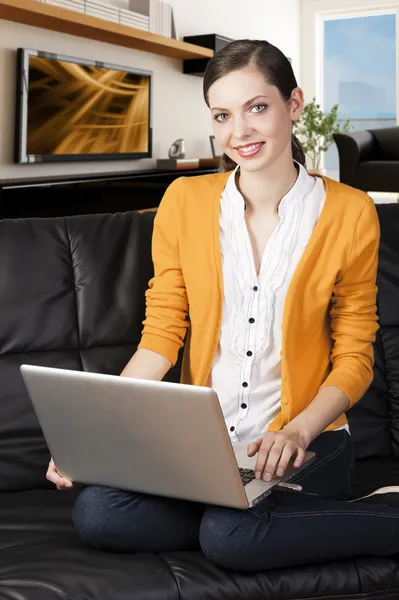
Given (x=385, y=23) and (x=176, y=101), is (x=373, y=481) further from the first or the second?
(x=385, y=23)

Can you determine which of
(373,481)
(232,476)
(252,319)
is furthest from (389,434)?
(232,476)

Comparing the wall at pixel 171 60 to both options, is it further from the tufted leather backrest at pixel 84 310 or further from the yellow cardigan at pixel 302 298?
the yellow cardigan at pixel 302 298

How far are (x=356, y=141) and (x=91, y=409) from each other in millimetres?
6053

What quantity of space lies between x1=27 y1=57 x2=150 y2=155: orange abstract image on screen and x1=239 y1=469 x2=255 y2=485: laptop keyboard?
3844 millimetres

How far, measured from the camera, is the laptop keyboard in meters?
1.34

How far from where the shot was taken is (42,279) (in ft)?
6.01

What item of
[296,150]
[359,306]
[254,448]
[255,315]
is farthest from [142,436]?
[296,150]

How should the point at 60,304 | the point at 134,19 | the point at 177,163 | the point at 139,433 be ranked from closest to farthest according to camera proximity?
the point at 139,433 → the point at 60,304 → the point at 134,19 → the point at 177,163

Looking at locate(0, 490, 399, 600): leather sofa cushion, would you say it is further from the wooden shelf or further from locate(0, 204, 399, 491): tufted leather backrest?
the wooden shelf

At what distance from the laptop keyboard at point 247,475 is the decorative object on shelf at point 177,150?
17.4ft

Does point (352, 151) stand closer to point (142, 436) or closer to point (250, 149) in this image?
point (250, 149)

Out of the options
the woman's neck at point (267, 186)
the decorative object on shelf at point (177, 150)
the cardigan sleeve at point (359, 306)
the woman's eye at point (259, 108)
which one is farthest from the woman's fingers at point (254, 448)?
the decorative object on shelf at point (177, 150)

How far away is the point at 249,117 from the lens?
156cm

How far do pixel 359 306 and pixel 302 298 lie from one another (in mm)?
122
